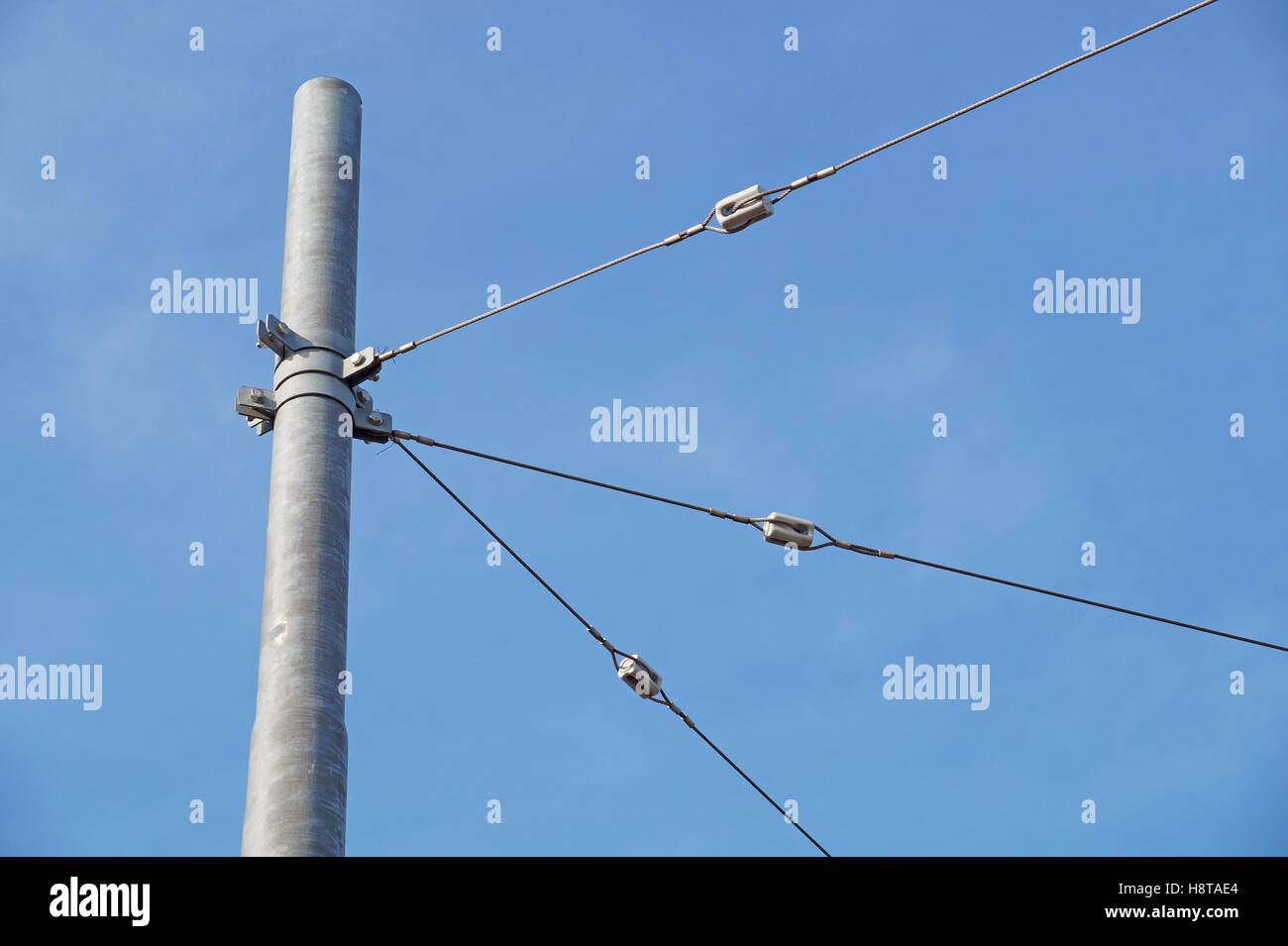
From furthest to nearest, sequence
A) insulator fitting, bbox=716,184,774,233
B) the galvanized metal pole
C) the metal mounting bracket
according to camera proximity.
Result: insulator fitting, bbox=716,184,774,233
the metal mounting bracket
the galvanized metal pole

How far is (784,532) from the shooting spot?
1364 centimetres

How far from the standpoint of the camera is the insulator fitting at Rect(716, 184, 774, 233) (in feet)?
44.4

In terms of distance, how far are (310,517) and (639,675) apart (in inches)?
150

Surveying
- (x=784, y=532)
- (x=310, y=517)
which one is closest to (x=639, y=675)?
(x=784, y=532)

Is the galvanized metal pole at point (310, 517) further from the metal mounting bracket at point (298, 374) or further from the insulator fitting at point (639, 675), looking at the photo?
the insulator fitting at point (639, 675)

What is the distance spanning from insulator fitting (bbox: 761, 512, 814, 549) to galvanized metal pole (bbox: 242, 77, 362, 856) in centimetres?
366

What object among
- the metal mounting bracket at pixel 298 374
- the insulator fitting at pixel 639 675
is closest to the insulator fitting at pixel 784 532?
Answer: the insulator fitting at pixel 639 675

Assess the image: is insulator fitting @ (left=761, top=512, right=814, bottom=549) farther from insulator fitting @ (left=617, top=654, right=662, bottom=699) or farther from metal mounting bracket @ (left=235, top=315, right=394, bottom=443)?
metal mounting bracket @ (left=235, top=315, right=394, bottom=443)

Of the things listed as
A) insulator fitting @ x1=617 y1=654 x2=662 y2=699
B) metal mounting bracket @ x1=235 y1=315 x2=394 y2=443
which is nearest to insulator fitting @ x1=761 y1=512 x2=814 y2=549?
insulator fitting @ x1=617 y1=654 x2=662 y2=699

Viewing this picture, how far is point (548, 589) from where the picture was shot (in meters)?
13.6
